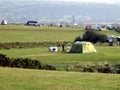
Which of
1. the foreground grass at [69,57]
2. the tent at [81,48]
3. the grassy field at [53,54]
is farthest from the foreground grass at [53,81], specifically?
the tent at [81,48]

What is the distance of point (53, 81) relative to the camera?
1507 centimetres

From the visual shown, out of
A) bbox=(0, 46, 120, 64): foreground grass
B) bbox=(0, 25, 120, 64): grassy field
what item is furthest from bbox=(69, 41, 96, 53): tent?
bbox=(0, 46, 120, 64): foreground grass

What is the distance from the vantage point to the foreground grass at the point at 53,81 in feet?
45.6

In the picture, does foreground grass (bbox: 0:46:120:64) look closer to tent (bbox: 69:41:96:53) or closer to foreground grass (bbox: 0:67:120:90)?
tent (bbox: 69:41:96:53)

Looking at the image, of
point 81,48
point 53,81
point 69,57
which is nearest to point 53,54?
point 81,48

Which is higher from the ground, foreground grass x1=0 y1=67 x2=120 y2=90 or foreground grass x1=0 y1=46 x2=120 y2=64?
foreground grass x1=0 y1=67 x2=120 y2=90

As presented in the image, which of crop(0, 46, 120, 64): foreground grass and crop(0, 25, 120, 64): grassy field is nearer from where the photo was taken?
crop(0, 46, 120, 64): foreground grass

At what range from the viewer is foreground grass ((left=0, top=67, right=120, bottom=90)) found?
13906 millimetres

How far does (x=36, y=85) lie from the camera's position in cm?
1418

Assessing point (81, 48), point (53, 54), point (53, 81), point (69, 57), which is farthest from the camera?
point (81, 48)

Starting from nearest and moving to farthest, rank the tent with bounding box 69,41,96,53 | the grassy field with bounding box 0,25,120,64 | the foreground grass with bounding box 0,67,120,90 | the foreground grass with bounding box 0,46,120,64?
the foreground grass with bounding box 0,67,120,90 < the foreground grass with bounding box 0,46,120,64 < the grassy field with bounding box 0,25,120,64 < the tent with bounding box 69,41,96,53

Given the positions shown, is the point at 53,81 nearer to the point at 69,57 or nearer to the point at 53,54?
the point at 69,57

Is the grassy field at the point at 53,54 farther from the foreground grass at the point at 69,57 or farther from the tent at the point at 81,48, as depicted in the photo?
the tent at the point at 81,48

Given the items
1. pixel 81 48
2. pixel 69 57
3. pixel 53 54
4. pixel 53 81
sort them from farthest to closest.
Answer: pixel 81 48 < pixel 53 54 < pixel 69 57 < pixel 53 81
